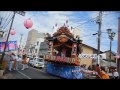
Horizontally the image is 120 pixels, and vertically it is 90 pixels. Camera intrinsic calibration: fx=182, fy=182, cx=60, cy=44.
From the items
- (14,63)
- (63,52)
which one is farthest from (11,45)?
(63,52)

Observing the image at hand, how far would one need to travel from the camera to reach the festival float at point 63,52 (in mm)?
7227

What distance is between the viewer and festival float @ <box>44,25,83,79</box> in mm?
7227

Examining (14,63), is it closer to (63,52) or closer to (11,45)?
(11,45)

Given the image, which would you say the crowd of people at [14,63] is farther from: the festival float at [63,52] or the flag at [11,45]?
the festival float at [63,52]

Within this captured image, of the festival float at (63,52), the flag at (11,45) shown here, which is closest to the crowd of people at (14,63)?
the flag at (11,45)

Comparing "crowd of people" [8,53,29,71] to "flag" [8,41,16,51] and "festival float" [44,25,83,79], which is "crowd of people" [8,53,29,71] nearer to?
"flag" [8,41,16,51]

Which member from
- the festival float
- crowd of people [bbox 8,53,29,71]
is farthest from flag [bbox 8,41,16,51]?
the festival float

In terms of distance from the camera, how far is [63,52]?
816 centimetres

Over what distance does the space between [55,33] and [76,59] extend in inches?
65.0
